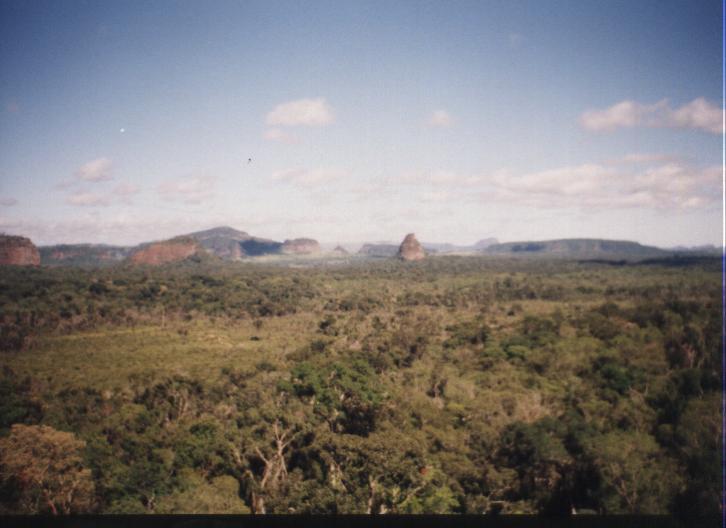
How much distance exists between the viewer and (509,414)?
22.6 meters

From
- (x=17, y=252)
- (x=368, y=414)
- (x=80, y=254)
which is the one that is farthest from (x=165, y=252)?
(x=368, y=414)

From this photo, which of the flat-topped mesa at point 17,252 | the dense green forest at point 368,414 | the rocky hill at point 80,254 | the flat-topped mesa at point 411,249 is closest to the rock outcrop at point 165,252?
A: the rocky hill at point 80,254

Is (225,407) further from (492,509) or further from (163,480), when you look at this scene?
(492,509)

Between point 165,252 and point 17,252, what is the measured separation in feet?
196

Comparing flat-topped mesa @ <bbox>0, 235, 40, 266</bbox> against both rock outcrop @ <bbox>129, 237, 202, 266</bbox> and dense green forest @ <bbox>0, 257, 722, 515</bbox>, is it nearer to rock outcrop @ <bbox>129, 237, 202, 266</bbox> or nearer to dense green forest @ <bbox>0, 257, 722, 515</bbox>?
dense green forest @ <bbox>0, 257, 722, 515</bbox>

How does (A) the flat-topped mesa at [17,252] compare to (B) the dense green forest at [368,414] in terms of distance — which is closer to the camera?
(B) the dense green forest at [368,414]

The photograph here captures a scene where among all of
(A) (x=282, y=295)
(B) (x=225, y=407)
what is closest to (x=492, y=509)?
(B) (x=225, y=407)

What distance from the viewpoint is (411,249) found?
155750 millimetres

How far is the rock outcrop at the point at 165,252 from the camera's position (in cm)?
12194

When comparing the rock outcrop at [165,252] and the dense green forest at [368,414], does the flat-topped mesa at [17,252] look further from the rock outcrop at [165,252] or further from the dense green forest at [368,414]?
the rock outcrop at [165,252]

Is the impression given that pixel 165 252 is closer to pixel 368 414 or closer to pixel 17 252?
pixel 17 252

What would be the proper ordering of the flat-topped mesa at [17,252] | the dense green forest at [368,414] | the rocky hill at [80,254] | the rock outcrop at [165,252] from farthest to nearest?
the rock outcrop at [165,252] → the rocky hill at [80,254] → the flat-topped mesa at [17,252] → the dense green forest at [368,414]

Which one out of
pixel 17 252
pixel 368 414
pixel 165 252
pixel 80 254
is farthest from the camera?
pixel 80 254

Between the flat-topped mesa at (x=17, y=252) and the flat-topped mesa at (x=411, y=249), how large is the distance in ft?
368
